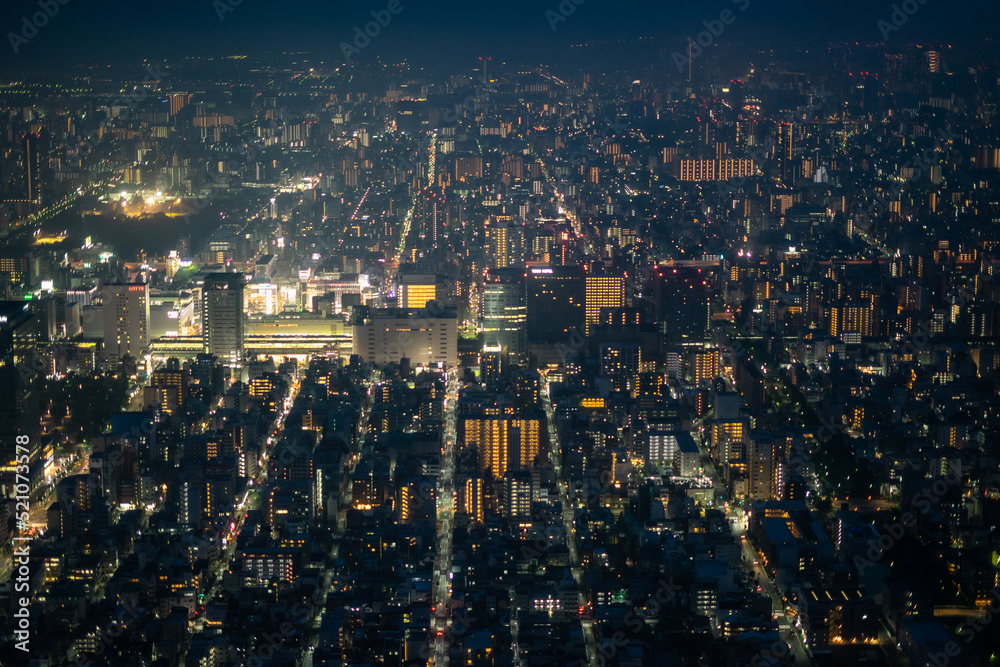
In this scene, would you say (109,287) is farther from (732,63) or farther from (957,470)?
(732,63)

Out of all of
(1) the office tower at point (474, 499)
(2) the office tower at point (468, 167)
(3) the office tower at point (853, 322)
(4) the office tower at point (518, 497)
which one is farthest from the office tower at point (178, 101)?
(4) the office tower at point (518, 497)

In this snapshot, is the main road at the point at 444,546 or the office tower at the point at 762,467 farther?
the office tower at the point at 762,467

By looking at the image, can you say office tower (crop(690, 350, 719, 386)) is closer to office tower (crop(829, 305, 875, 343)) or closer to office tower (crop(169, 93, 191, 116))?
office tower (crop(829, 305, 875, 343))

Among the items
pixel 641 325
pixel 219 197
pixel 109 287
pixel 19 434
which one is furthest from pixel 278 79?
pixel 19 434
